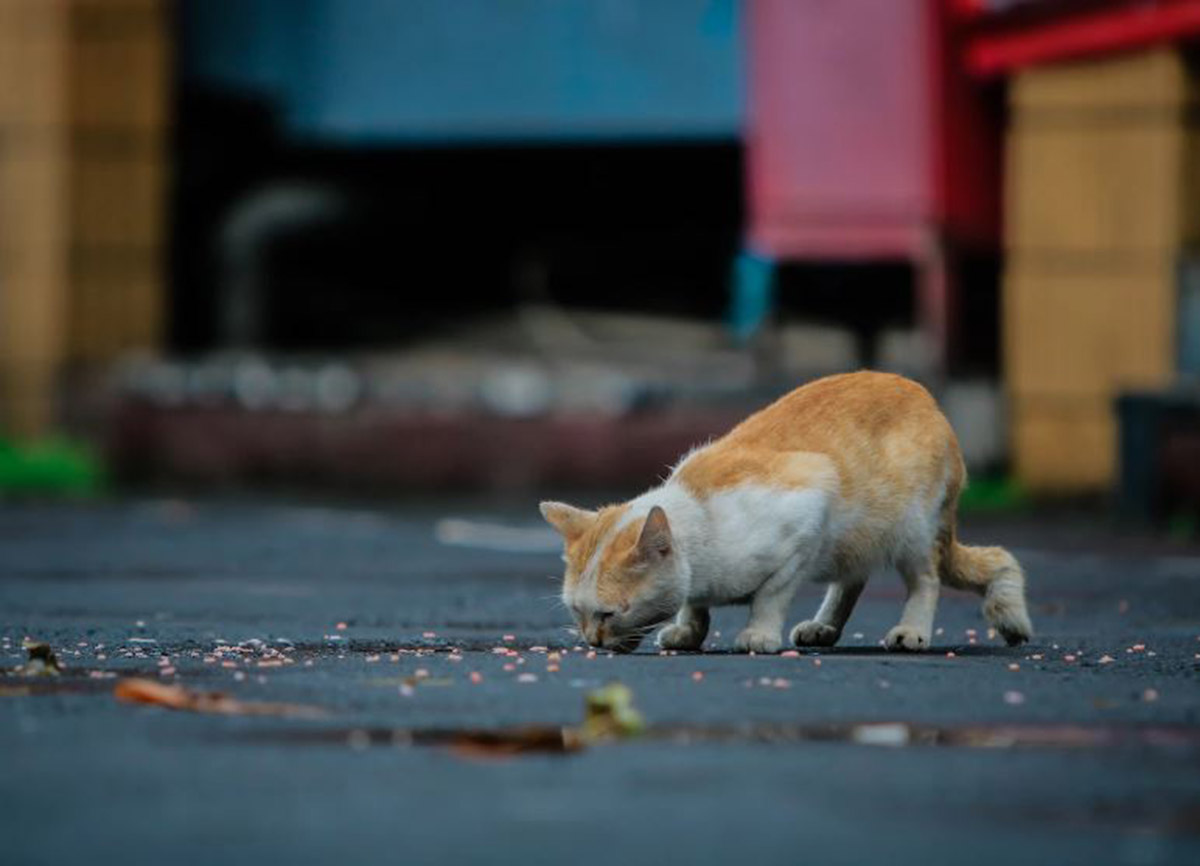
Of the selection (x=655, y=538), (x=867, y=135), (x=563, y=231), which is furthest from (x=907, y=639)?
(x=563, y=231)

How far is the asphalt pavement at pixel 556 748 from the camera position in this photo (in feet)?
16.8

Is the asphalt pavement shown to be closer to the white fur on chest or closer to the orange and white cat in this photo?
the orange and white cat

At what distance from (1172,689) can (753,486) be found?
1.65m

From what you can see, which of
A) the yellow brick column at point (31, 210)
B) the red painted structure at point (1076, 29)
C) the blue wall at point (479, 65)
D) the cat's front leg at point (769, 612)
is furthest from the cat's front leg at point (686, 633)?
the yellow brick column at point (31, 210)

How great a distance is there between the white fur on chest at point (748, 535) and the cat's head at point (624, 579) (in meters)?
0.12

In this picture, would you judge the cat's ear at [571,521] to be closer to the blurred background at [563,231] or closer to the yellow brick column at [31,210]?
the blurred background at [563,231]

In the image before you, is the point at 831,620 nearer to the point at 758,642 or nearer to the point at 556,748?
the point at 758,642

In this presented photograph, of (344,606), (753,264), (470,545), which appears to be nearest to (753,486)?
(344,606)

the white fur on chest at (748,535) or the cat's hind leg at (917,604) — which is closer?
the white fur on chest at (748,535)

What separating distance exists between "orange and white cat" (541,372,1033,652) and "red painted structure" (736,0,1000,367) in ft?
39.3

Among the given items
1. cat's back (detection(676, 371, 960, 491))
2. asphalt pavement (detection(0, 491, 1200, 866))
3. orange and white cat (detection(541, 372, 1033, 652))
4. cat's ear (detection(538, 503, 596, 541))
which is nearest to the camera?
asphalt pavement (detection(0, 491, 1200, 866))

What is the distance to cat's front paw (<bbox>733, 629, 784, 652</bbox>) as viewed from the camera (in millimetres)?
8922

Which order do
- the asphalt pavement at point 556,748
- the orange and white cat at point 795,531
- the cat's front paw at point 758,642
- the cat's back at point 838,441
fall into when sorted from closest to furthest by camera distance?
the asphalt pavement at point 556,748 < the orange and white cat at point 795,531 < the cat's front paw at point 758,642 < the cat's back at point 838,441

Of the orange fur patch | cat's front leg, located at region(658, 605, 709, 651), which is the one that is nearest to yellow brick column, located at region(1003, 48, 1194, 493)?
cat's front leg, located at region(658, 605, 709, 651)
